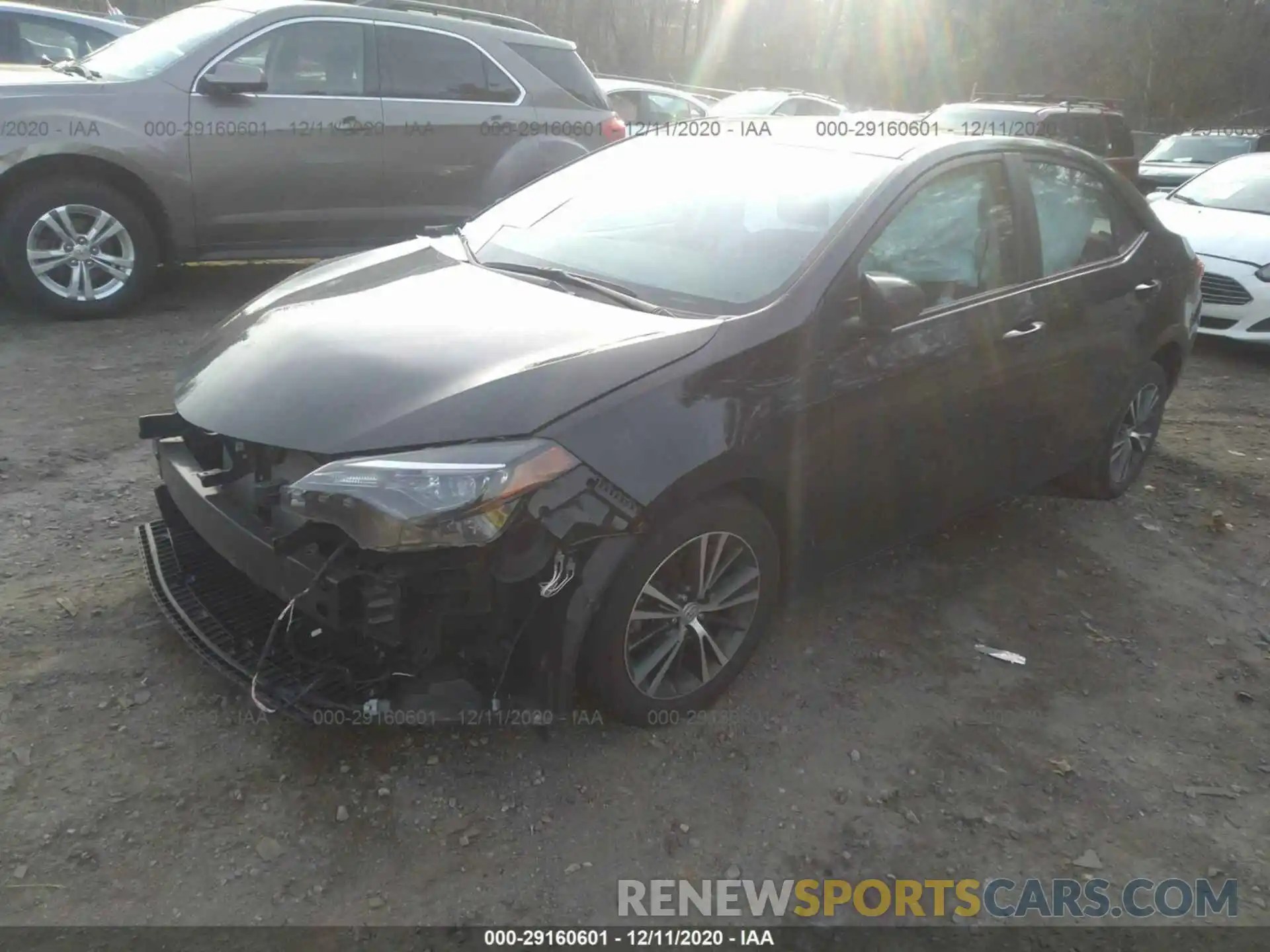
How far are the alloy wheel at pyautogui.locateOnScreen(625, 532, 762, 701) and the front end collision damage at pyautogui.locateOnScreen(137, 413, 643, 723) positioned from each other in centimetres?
25

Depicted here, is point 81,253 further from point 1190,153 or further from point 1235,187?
point 1190,153

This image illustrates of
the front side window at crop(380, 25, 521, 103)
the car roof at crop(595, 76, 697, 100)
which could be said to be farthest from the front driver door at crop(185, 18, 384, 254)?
the car roof at crop(595, 76, 697, 100)

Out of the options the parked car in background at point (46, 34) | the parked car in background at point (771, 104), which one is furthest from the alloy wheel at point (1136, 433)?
the parked car in background at point (771, 104)

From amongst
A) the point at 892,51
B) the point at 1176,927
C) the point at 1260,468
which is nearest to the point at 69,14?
the point at 1260,468

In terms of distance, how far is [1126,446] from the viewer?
492cm

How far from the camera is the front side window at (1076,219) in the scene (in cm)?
400

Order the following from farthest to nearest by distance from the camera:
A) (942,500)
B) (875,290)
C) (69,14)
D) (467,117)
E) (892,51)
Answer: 1. (892,51)
2. (69,14)
3. (467,117)
4. (942,500)
5. (875,290)

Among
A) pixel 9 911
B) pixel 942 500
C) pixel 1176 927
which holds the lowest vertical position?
pixel 1176 927

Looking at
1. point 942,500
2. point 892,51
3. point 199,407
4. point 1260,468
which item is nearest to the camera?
point 199,407

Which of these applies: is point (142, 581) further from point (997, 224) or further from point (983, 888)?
point (997, 224)

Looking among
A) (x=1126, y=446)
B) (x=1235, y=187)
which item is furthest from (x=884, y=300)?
(x=1235, y=187)

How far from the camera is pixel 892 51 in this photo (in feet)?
122

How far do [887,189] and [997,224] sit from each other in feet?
2.17

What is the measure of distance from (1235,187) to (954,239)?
7.11m
